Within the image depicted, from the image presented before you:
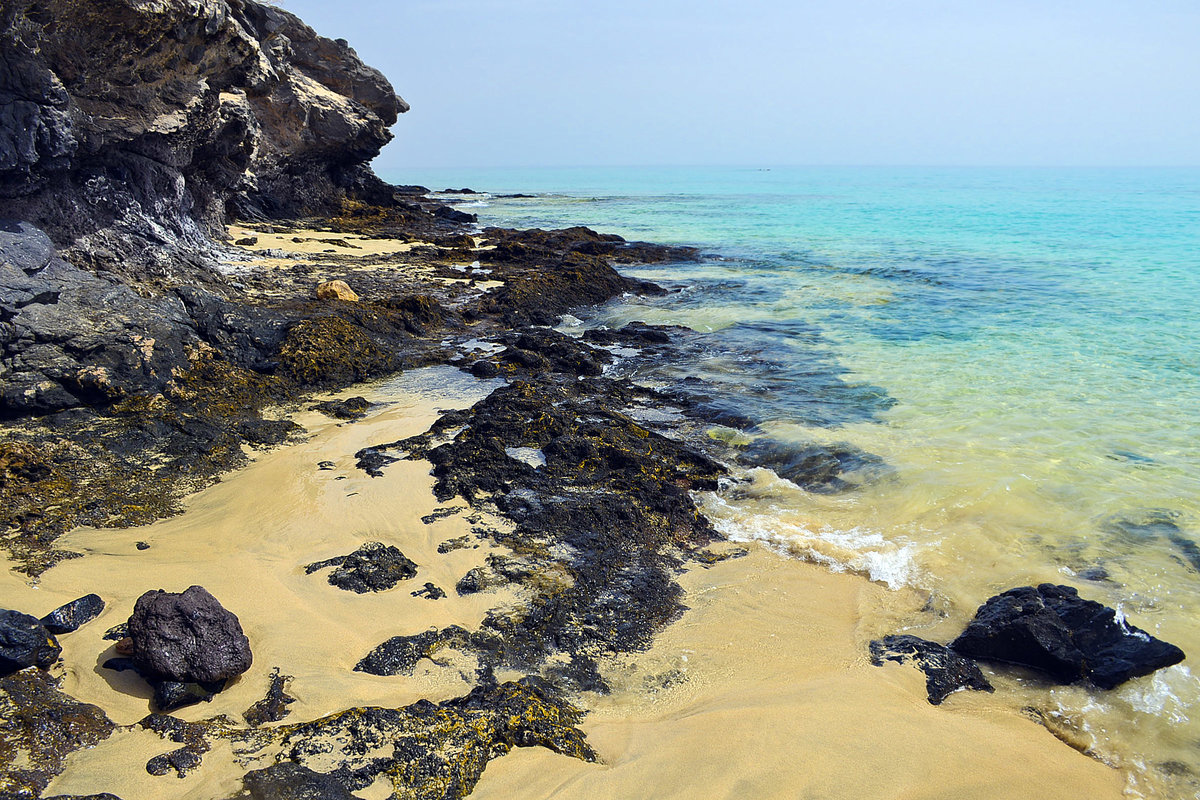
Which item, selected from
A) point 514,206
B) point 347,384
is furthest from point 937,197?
point 347,384

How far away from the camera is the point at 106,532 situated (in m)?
5.02

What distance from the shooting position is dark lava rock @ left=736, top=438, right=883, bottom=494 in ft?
22.6

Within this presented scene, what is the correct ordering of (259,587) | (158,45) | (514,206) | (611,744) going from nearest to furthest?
1. (611,744)
2. (259,587)
3. (158,45)
4. (514,206)

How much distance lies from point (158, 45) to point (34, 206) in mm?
2659

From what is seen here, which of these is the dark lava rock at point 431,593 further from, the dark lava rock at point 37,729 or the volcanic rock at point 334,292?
the volcanic rock at point 334,292

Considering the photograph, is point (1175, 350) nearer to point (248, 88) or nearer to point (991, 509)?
point (991, 509)

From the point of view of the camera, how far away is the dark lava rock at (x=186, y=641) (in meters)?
3.29

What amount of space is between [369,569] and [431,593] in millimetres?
504

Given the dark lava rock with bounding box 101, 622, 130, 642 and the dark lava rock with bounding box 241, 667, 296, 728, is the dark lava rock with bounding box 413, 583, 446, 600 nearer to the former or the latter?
the dark lava rock with bounding box 241, 667, 296, 728

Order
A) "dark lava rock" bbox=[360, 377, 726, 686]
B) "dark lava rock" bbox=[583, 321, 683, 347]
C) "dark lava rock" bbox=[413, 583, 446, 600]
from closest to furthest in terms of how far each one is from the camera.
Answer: "dark lava rock" bbox=[360, 377, 726, 686], "dark lava rock" bbox=[413, 583, 446, 600], "dark lava rock" bbox=[583, 321, 683, 347]

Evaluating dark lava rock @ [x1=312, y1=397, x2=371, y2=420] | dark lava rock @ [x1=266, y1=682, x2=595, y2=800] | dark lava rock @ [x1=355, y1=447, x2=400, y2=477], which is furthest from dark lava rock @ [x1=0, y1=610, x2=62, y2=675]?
dark lava rock @ [x1=312, y1=397, x2=371, y2=420]

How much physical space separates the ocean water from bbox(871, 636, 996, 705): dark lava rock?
261 millimetres

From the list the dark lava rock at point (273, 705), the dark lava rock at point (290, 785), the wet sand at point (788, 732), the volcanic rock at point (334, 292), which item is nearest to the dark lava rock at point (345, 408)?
the dark lava rock at point (273, 705)

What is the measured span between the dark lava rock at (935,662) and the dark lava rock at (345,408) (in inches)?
224
